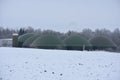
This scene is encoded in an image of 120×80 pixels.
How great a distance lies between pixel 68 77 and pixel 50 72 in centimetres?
79

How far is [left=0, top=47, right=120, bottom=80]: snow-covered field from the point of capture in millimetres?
7562

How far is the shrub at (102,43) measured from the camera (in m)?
25.6

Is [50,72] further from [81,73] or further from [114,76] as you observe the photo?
[114,76]

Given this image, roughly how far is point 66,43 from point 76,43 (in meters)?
1.10

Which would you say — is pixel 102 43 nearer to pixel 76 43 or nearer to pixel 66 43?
pixel 76 43

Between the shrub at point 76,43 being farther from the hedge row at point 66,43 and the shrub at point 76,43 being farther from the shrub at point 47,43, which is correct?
the shrub at point 47,43

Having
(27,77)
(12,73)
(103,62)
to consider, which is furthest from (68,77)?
(103,62)

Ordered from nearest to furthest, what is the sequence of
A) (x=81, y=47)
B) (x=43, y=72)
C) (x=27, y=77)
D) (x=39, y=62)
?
(x=27, y=77) → (x=43, y=72) → (x=39, y=62) → (x=81, y=47)

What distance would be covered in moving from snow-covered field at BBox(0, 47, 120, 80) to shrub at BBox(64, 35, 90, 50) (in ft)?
43.9

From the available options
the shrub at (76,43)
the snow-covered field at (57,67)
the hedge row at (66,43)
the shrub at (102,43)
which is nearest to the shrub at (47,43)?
the hedge row at (66,43)

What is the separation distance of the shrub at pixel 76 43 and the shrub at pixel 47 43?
1.32 meters

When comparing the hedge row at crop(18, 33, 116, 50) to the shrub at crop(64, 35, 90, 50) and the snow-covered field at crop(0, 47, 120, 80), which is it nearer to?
the shrub at crop(64, 35, 90, 50)

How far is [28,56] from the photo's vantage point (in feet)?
35.3

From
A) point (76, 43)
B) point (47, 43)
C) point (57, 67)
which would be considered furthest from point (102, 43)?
point (57, 67)
